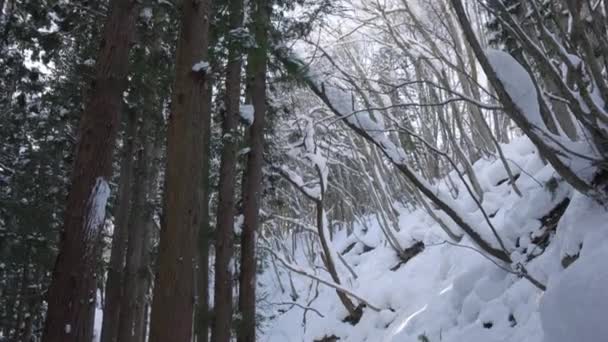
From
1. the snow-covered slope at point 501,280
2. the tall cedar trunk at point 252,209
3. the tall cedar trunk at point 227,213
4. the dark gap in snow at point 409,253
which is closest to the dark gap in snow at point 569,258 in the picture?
the snow-covered slope at point 501,280

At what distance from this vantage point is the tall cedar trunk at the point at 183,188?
12.4 ft

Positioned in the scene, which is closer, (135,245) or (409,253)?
(135,245)

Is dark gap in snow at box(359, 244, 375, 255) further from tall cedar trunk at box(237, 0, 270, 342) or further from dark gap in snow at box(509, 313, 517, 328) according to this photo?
dark gap in snow at box(509, 313, 517, 328)

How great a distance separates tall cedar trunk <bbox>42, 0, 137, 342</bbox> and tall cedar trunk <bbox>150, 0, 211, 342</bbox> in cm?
89

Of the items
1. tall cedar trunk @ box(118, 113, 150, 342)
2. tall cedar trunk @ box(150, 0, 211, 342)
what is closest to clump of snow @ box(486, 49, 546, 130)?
tall cedar trunk @ box(150, 0, 211, 342)

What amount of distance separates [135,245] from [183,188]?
213 inches

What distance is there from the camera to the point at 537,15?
12.9 feet

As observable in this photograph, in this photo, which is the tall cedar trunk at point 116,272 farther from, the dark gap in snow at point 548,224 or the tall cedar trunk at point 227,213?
the dark gap in snow at point 548,224

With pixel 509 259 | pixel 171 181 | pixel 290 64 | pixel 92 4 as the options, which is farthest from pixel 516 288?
pixel 92 4

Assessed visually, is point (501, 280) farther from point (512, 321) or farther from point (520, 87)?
point (520, 87)

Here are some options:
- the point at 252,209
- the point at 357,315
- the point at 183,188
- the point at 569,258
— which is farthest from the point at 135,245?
the point at 569,258

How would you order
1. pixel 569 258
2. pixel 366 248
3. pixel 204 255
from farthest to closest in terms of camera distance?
pixel 366 248, pixel 204 255, pixel 569 258

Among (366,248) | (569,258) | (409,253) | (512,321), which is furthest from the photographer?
(366,248)

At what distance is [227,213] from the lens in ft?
23.5
